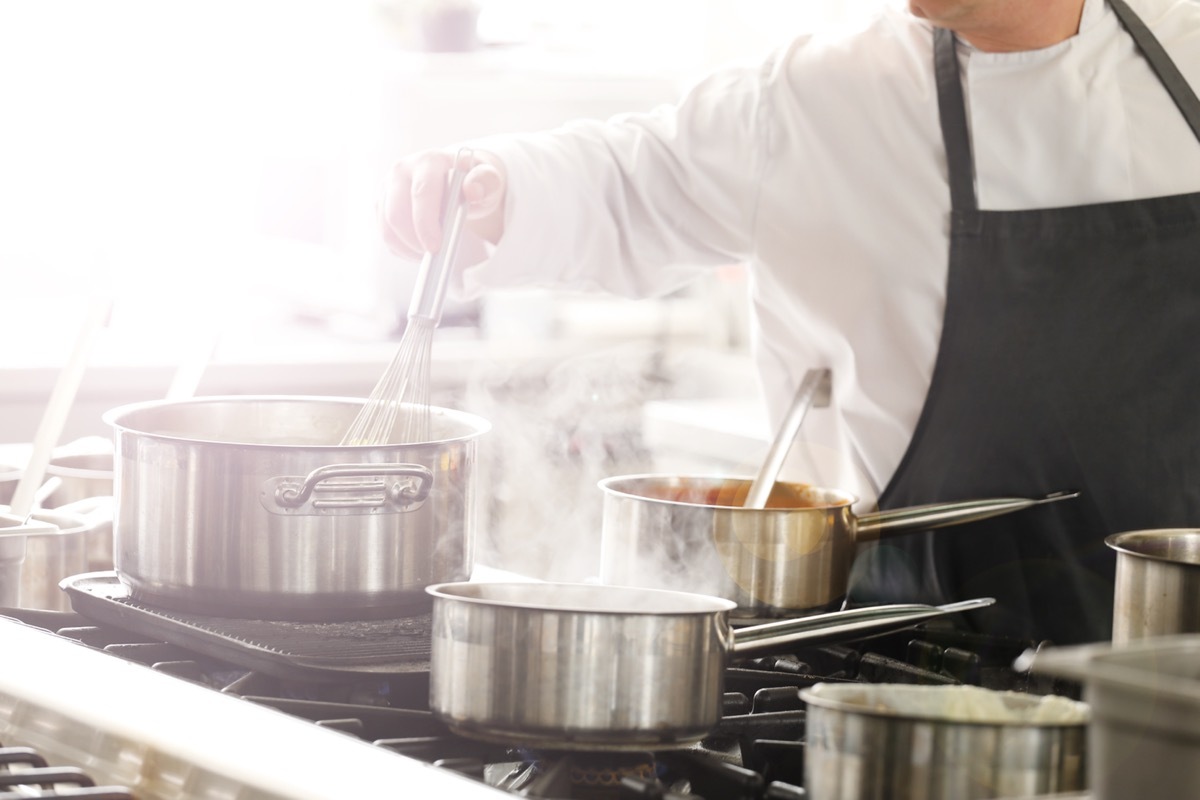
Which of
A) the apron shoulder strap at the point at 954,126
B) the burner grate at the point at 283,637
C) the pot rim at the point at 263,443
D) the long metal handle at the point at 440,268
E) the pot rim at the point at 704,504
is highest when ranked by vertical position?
the apron shoulder strap at the point at 954,126

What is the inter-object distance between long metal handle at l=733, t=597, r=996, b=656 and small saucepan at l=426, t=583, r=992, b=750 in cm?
3

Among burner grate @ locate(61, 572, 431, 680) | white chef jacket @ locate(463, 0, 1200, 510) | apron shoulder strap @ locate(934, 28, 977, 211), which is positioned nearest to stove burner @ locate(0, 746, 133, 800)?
burner grate @ locate(61, 572, 431, 680)

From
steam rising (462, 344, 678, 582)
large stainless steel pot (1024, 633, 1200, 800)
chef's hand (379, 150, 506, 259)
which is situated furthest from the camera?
steam rising (462, 344, 678, 582)

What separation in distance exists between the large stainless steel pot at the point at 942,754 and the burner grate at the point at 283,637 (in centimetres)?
35

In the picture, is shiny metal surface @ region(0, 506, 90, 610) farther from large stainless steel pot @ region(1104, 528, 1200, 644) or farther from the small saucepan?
large stainless steel pot @ region(1104, 528, 1200, 644)

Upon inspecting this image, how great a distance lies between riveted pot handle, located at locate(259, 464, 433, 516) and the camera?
946 millimetres

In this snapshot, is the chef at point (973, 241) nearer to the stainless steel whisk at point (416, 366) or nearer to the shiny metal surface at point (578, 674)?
the stainless steel whisk at point (416, 366)

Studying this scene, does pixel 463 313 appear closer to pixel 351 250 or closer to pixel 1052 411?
pixel 351 250

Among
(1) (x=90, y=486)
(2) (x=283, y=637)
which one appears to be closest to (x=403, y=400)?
(2) (x=283, y=637)

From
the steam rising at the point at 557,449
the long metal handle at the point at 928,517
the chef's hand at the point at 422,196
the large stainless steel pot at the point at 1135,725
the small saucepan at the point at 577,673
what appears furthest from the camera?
the steam rising at the point at 557,449

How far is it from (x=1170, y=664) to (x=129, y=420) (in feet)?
2.68

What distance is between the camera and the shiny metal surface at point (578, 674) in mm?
733

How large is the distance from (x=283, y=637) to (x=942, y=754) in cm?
50

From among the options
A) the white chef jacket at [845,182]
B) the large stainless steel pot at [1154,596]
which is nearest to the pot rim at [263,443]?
the white chef jacket at [845,182]
